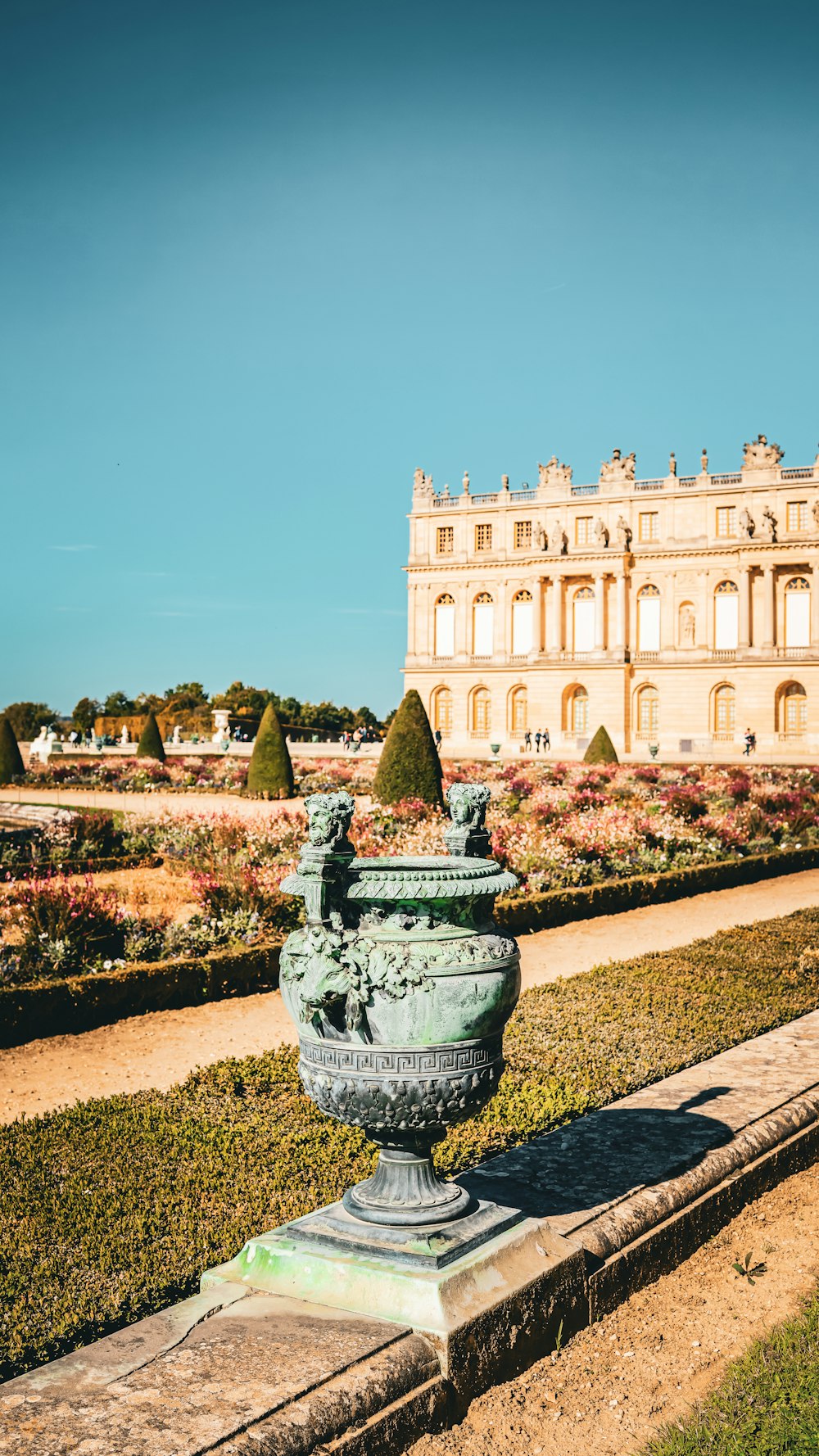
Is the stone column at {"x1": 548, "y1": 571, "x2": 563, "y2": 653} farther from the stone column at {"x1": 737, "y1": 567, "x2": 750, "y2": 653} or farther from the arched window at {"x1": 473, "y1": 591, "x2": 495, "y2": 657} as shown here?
the stone column at {"x1": 737, "y1": 567, "x2": 750, "y2": 653}

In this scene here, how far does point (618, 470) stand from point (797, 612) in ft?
31.8

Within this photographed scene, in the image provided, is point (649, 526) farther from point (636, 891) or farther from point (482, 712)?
point (636, 891)

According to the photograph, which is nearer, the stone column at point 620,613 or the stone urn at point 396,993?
the stone urn at point 396,993

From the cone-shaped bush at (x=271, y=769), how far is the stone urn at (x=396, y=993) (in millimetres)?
21602

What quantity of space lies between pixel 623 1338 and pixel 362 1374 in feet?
3.46

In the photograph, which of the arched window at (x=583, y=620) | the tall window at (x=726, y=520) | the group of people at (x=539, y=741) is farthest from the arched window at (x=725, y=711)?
the group of people at (x=539, y=741)

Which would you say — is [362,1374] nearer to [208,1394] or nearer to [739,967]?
[208,1394]

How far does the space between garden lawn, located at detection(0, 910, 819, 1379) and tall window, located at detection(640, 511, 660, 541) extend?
43.9m

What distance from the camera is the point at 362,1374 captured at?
101 inches

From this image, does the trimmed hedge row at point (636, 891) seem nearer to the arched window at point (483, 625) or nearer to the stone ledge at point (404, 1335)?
the stone ledge at point (404, 1335)

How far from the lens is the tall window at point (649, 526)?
49.7 metres

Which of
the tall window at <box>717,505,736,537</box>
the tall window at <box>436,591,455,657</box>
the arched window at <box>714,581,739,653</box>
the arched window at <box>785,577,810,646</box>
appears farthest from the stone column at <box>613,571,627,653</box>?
the tall window at <box>436,591,455,657</box>

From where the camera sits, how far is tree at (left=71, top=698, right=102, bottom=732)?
238 ft

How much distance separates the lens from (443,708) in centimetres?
5328
